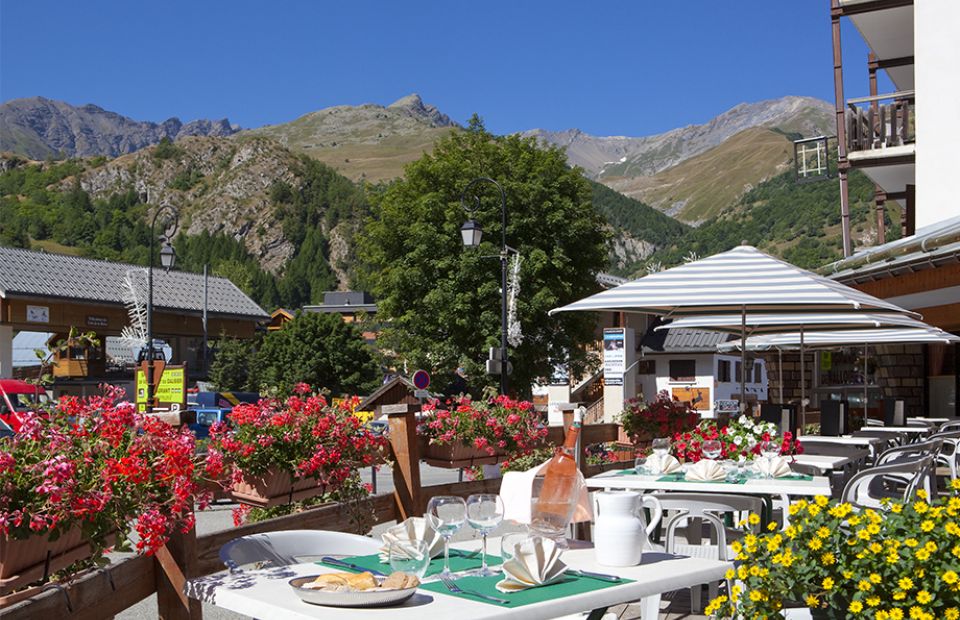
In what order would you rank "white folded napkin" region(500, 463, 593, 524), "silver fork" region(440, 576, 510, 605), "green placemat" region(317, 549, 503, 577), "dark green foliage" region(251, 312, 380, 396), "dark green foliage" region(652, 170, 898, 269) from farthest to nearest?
"dark green foliage" region(652, 170, 898, 269), "dark green foliage" region(251, 312, 380, 396), "white folded napkin" region(500, 463, 593, 524), "green placemat" region(317, 549, 503, 577), "silver fork" region(440, 576, 510, 605)

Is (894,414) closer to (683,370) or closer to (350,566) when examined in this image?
(350,566)

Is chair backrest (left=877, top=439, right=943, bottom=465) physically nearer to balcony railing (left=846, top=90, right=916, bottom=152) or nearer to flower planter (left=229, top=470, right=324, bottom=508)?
flower planter (left=229, top=470, right=324, bottom=508)

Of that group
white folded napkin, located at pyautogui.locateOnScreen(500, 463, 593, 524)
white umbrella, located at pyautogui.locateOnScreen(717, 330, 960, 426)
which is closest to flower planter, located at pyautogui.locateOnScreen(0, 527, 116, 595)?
white folded napkin, located at pyautogui.locateOnScreen(500, 463, 593, 524)

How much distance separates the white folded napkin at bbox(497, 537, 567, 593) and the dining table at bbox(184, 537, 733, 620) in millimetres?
40

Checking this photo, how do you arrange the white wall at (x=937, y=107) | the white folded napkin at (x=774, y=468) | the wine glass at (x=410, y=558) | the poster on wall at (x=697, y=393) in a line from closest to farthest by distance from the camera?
1. the wine glass at (x=410, y=558)
2. the white folded napkin at (x=774, y=468)
3. the white wall at (x=937, y=107)
4. the poster on wall at (x=697, y=393)

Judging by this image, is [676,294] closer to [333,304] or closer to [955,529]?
[955,529]

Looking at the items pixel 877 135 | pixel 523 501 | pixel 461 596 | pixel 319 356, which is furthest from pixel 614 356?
pixel 319 356

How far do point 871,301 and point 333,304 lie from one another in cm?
11640

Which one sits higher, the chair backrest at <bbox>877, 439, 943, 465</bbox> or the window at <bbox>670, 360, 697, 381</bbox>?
the chair backrest at <bbox>877, 439, 943, 465</bbox>

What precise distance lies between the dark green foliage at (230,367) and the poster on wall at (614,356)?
111 ft

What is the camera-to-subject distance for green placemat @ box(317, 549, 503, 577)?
11.6 feet

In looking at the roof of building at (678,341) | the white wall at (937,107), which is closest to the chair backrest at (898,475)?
the white wall at (937,107)

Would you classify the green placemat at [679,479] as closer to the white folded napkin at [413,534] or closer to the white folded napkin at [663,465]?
the white folded napkin at [663,465]

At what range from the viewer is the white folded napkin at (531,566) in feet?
10.7
